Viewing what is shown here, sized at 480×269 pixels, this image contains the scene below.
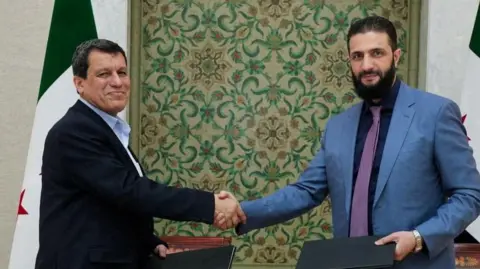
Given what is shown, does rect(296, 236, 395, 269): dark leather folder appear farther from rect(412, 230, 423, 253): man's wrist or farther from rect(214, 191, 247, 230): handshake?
rect(214, 191, 247, 230): handshake

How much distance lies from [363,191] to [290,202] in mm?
423

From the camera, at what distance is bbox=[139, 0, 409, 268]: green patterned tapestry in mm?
3889

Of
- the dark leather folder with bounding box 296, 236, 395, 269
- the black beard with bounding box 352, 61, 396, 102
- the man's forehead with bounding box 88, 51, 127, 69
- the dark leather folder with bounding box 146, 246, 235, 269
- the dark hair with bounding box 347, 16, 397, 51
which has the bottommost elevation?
the dark leather folder with bounding box 146, 246, 235, 269

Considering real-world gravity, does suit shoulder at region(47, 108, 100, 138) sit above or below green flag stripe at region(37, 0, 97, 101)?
below

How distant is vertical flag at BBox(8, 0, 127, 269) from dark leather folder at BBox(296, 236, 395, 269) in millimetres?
1484

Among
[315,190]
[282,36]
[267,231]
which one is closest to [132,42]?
[282,36]

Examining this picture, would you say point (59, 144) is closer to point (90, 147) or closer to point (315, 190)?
point (90, 147)

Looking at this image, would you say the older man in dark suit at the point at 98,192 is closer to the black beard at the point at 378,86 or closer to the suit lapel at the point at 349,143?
the suit lapel at the point at 349,143

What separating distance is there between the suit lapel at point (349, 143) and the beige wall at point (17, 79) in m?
1.91

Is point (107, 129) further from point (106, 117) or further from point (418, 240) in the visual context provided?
point (418, 240)

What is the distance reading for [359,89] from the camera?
91.2 inches

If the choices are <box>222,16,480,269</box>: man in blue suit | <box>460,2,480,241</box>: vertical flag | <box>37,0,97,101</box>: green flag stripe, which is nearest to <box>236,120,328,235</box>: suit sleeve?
<box>222,16,480,269</box>: man in blue suit

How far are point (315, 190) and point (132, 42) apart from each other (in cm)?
169

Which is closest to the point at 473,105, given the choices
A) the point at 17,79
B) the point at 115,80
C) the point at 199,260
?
the point at 199,260
